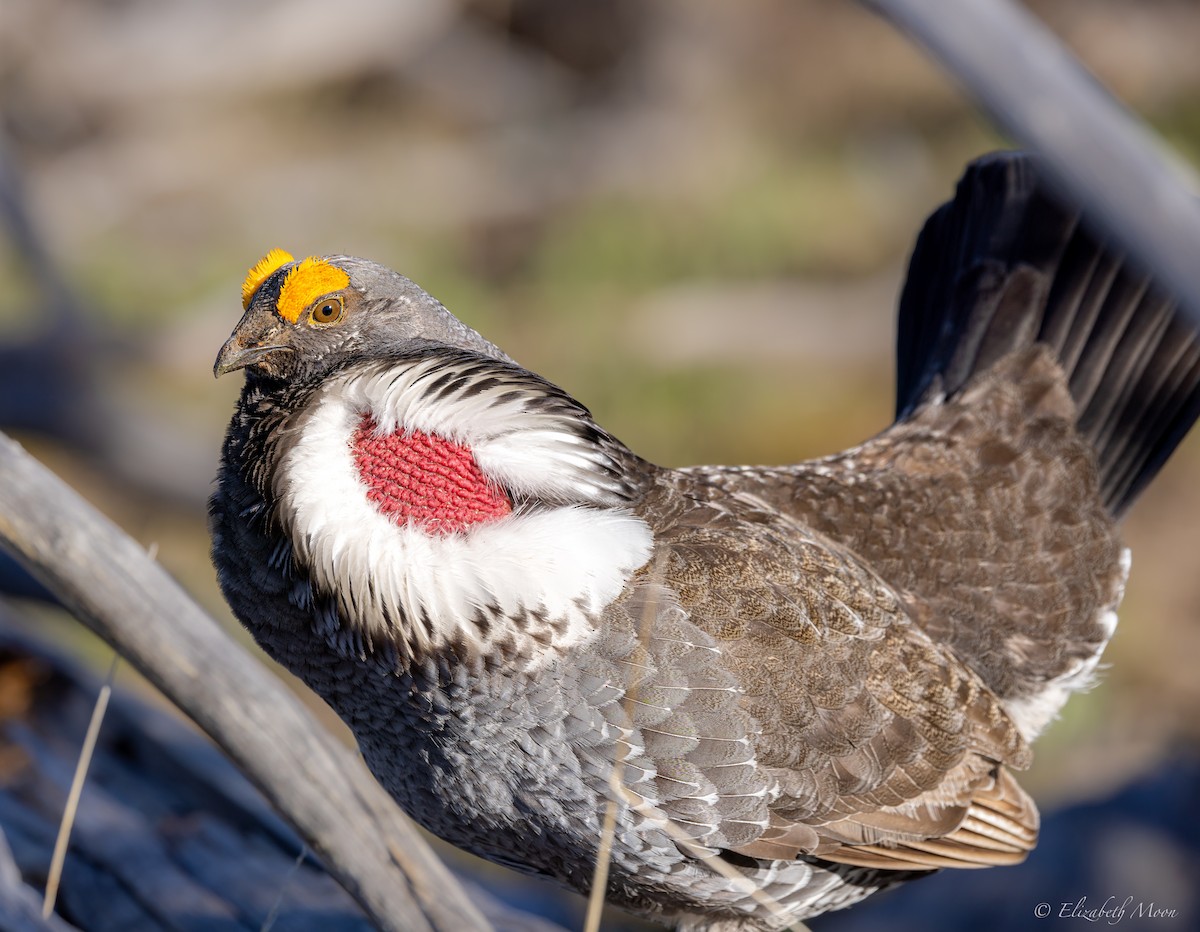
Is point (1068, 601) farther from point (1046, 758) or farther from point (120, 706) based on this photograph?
point (1046, 758)

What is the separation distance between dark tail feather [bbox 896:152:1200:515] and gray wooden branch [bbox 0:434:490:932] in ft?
7.09

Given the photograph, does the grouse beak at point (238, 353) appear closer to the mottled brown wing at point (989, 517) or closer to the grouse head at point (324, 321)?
the grouse head at point (324, 321)

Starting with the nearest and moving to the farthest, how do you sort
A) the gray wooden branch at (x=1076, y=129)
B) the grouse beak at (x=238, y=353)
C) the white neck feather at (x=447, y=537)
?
the gray wooden branch at (x=1076, y=129) → the white neck feather at (x=447, y=537) → the grouse beak at (x=238, y=353)

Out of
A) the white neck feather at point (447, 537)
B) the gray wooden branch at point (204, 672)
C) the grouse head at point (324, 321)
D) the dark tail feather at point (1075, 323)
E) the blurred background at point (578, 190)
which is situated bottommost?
the gray wooden branch at point (204, 672)

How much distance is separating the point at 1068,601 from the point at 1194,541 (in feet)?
14.9

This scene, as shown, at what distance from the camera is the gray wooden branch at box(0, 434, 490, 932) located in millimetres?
1679

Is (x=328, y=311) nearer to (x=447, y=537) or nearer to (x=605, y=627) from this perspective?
(x=447, y=537)

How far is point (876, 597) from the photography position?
8.93ft

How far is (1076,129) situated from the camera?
147 centimetres

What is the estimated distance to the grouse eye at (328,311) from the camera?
97.7 inches

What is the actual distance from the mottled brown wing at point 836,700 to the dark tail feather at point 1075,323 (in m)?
0.94

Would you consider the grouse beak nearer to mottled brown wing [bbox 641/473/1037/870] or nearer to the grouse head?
the grouse head

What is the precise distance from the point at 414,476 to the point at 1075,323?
1938 mm

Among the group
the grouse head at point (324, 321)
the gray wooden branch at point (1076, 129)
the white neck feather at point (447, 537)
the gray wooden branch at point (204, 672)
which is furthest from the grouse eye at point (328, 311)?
the gray wooden branch at point (1076, 129)
